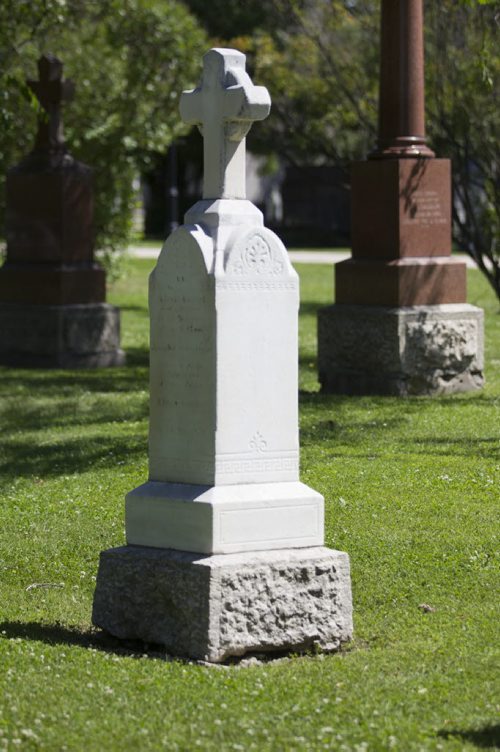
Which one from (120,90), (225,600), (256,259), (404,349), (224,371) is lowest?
(225,600)

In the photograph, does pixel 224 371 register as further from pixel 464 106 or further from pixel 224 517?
pixel 464 106

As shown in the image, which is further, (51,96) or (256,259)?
(51,96)

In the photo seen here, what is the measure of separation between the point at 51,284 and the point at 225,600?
1116 cm

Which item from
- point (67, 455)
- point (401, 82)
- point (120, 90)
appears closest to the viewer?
point (67, 455)

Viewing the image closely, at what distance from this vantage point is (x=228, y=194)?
260 inches

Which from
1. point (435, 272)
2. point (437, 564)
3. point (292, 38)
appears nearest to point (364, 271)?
point (435, 272)

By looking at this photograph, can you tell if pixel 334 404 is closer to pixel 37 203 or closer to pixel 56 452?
pixel 56 452

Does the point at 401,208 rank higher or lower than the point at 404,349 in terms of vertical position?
higher

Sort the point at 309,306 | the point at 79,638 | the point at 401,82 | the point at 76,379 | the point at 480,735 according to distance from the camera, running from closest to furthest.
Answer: the point at 480,735
the point at 79,638
the point at 401,82
the point at 76,379
the point at 309,306

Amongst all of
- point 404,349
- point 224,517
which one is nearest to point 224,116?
point 224,517

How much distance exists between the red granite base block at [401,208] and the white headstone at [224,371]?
702cm

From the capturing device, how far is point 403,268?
1349cm

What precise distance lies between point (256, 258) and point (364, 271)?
7435 millimetres

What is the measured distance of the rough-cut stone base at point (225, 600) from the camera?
6.23m
